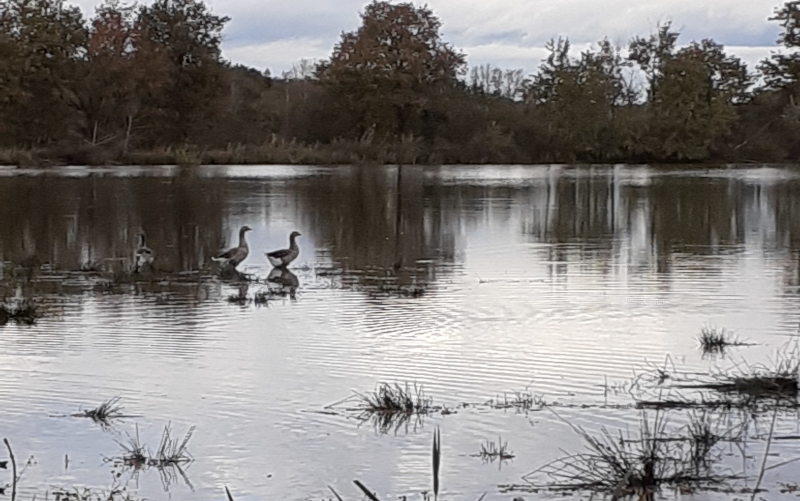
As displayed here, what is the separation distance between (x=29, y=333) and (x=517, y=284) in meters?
5.33

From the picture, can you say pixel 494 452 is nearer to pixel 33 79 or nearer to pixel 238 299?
pixel 238 299

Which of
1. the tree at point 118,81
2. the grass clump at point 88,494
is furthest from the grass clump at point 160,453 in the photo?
the tree at point 118,81

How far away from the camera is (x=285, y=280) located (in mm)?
14133

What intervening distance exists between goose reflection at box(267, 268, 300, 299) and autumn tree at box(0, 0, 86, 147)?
149ft

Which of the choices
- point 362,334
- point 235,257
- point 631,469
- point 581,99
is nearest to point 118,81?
point 581,99

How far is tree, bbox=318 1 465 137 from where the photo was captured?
66938 mm

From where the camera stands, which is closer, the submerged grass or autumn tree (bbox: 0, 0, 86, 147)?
the submerged grass

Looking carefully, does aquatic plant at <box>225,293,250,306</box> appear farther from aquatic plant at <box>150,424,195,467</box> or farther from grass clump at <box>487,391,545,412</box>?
aquatic plant at <box>150,424,195,467</box>

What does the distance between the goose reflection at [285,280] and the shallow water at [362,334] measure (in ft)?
0.50

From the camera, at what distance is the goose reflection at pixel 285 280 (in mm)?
13289

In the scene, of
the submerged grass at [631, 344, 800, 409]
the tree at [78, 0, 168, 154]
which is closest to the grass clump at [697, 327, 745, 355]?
the submerged grass at [631, 344, 800, 409]

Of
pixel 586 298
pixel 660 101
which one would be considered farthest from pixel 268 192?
pixel 660 101

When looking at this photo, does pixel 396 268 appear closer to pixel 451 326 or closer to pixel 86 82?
pixel 451 326

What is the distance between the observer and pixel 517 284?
13766 millimetres
